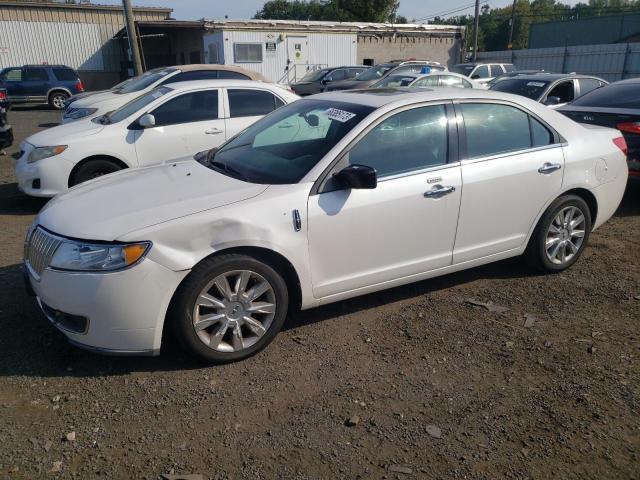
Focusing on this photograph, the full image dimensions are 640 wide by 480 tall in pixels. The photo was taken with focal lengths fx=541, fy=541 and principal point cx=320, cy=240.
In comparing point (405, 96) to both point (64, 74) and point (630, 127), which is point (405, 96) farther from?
point (64, 74)

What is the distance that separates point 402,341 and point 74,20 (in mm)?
33244

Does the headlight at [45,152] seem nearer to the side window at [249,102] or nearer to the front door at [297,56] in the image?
the side window at [249,102]

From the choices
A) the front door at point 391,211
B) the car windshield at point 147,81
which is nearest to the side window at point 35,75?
the car windshield at point 147,81

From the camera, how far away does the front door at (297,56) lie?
2702 cm

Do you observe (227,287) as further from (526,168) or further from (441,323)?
(526,168)

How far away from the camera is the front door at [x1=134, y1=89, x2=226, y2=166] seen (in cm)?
691

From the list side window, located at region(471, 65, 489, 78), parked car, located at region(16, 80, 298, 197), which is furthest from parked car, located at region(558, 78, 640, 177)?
side window, located at region(471, 65, 489, 78)

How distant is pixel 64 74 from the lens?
71.5 feet

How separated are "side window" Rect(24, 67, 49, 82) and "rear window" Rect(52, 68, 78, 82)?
38 centimetres

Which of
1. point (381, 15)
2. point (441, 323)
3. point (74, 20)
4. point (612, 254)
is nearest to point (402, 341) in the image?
point (441, 323)

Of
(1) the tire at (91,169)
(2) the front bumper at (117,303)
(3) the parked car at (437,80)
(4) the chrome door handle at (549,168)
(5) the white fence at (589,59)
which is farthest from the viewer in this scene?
(5) the white fence at (589,59)

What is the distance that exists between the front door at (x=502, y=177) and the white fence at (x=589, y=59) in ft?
76.4

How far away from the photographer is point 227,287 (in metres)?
3.35

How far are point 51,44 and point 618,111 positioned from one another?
31276mm
